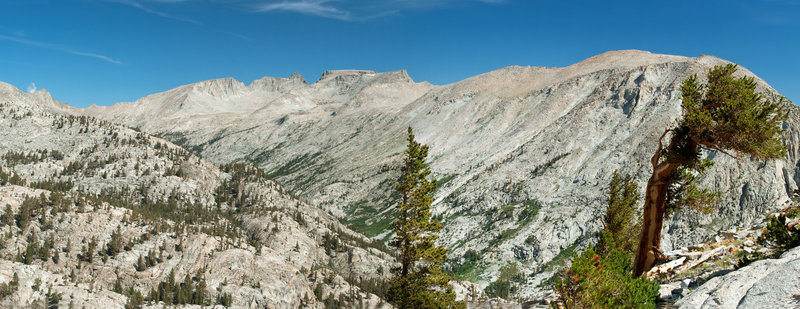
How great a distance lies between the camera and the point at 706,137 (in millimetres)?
22766

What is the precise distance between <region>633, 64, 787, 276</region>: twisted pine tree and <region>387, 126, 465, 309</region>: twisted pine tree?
66.5 feet

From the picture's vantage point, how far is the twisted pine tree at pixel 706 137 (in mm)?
21906

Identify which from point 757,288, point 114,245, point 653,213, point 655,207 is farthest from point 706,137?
point 114,245

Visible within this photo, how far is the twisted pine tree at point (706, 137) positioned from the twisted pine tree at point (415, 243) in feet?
66.5

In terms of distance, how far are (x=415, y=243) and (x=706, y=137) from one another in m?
27.2

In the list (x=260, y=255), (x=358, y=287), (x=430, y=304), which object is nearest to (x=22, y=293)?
(x=260, y=255)

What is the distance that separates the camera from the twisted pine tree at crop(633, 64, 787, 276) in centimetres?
2191

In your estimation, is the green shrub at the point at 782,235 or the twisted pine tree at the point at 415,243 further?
the twisted pine tree at the point at 415,243

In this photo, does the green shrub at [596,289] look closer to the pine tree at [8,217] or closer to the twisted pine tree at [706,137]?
the twisted pine tree at [706,137]

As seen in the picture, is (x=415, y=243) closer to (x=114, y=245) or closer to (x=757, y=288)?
(x=757, y=288)

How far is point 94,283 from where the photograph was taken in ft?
494

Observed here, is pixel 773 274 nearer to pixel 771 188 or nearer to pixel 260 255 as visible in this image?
pixel 260 255

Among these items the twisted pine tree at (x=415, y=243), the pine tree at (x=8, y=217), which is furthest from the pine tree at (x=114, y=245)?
the twisted pine tree at (x=415, y=243)

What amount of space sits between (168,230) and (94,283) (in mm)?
36142
